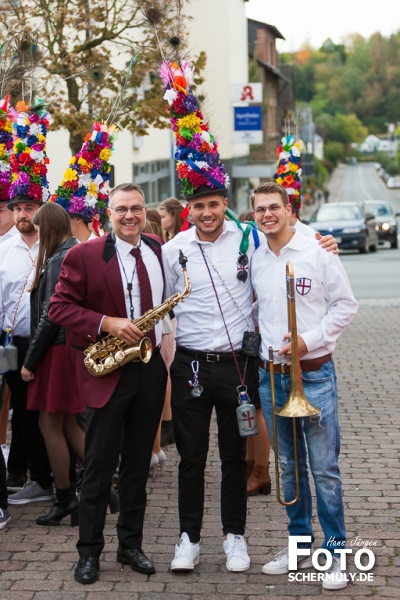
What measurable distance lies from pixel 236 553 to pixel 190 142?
228 centimetres

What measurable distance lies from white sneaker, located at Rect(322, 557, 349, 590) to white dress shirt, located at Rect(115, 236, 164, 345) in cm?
150

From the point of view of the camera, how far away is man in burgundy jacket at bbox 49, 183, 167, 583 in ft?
18.3

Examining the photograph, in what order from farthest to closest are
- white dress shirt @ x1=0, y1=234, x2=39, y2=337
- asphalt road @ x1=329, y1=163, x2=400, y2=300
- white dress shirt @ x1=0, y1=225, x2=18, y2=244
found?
asphalt road @ x1=329, y1=163, x2=400, y2=300, white dress shirt @ x1=0, y1=225, x2=18, y2=244, white dress shirt @ x1=0, y1=234, x2=39, y2=337

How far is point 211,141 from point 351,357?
775 centimetres

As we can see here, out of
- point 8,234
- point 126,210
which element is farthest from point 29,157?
point 126,210

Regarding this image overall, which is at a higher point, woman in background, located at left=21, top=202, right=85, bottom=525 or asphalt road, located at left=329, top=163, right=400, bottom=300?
woman in background, located at left=21, top=202, right=85, bottom=525

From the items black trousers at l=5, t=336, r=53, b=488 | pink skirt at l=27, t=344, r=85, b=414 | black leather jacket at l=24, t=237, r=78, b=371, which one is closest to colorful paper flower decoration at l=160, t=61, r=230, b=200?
black leather jacket at l=24, t=237, r=78, b=371

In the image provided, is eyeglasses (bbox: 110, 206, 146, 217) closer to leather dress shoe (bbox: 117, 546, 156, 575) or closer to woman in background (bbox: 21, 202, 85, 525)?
woman in background (bbox: 21, 202, 85, 525)

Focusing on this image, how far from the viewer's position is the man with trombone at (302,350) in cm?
540

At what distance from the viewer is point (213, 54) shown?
43625 mm

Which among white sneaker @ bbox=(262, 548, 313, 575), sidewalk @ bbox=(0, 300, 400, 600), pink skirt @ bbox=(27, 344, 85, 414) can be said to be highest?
pink skirt @ bbox=(27, 344, 85, 414)

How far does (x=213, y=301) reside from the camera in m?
5.71

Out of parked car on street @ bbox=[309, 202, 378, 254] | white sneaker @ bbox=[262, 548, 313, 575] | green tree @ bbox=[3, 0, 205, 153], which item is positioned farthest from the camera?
parked car on street @ bbox=[309, 202, 378, 254]

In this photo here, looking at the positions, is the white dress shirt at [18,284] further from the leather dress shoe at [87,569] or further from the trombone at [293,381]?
the trombone at [293,381]
